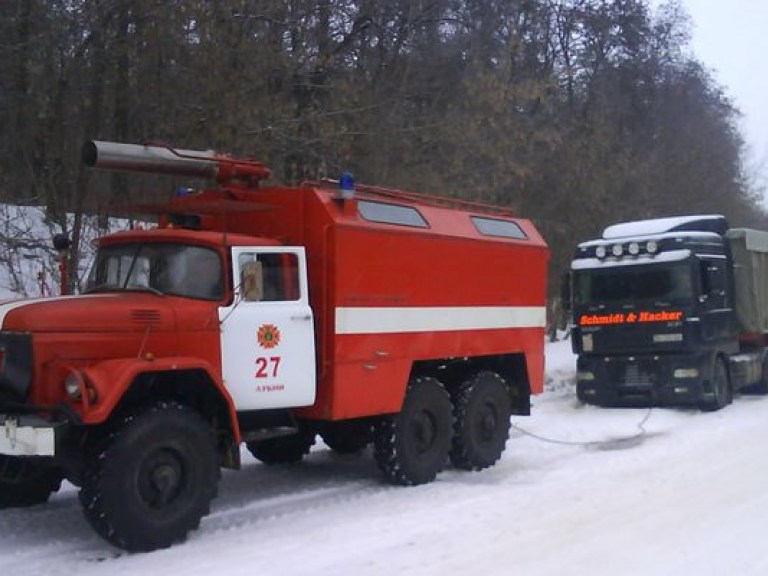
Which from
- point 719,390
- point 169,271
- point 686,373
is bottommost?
point 719,390

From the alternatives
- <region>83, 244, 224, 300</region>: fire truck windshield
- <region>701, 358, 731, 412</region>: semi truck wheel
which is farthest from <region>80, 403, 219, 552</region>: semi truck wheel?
<region>701, 358, 731, 412</region>: semi truck wheel

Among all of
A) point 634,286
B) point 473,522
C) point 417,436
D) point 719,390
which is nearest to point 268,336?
point 473,522

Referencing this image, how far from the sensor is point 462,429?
10773mm

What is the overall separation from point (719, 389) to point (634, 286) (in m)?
2.30

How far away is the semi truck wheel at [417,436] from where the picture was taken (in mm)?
9859

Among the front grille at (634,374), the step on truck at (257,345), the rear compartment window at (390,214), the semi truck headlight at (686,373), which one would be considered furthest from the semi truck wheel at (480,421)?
the semi truck headlight at (686,373)

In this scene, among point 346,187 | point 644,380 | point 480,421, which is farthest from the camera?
point 644,380

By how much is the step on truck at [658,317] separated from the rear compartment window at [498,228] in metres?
5.13

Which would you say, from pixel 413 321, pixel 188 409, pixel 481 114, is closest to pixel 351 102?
pixel 481 114

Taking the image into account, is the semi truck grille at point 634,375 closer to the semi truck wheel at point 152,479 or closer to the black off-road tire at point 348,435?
the black off-road tire at point 348,435

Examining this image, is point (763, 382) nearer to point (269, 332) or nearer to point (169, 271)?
point (269, 332)

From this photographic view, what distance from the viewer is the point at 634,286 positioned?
1636cm

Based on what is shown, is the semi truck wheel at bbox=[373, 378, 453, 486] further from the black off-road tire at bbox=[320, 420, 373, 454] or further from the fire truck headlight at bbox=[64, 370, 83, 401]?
the fire truck headlight at bbox=[64, 370, 83, 401]

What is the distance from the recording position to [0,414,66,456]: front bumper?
674cm
